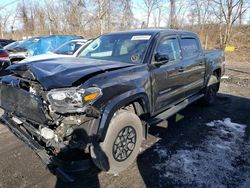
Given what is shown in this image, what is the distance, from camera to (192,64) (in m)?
5.03

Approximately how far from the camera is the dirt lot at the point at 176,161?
313 cm

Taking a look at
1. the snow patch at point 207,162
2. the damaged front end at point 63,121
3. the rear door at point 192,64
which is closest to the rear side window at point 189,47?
the rear door at point 192,64

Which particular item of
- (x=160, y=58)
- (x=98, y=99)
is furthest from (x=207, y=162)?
(x=98, y=99)

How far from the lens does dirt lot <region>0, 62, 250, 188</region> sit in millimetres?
3133

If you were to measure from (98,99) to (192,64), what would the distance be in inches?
113

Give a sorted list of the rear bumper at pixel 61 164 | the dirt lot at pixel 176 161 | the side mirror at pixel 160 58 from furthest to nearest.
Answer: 1. the side mirror at pixel 160 58
2. the dirt lot at pixel 176 161
3. the rear bumper at pixel 61 164

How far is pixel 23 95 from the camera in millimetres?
3080

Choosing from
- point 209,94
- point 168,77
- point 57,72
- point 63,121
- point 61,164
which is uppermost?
point 57,72

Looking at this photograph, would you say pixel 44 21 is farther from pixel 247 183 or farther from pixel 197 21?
pixel 247 183

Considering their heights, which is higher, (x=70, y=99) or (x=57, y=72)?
(x=57, y=72)

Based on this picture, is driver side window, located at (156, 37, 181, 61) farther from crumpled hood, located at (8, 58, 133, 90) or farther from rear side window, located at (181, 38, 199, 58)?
crumpled hood, located at (8, 58, 133, 90)

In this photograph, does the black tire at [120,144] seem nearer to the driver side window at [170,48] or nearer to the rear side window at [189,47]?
the driver side window at [170,48]

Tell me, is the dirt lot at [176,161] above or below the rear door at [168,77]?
below

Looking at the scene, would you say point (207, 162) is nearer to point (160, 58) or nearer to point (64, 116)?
point (160, 58)
